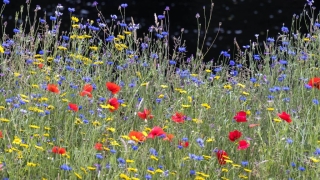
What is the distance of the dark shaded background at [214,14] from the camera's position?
10.1m

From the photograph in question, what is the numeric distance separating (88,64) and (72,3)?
672 cm

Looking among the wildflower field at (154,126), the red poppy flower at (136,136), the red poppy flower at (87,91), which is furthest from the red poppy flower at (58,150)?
the red poppy flower at (87,91)

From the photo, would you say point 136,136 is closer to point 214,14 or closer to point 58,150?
point 58,150

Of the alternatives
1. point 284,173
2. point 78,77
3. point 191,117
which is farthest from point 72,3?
point 284,173

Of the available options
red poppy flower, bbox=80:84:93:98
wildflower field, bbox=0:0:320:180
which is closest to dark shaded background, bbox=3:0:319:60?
wildflower field, bbox=0:0:320:180

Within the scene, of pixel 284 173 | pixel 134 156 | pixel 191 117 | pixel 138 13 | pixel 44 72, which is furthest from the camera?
pixel 138 13

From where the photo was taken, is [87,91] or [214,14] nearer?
[87,91]

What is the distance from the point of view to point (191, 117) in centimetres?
446

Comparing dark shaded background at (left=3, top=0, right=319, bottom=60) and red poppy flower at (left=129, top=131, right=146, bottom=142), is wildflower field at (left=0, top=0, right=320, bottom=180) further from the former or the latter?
dark shaded background at (left=3, top=0, right=319, bottom=60)

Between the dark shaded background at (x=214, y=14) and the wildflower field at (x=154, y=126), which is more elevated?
the dark shaded background at (x=214, y=14)

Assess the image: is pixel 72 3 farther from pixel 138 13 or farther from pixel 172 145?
pixel 172 145

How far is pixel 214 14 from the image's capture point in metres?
11.2

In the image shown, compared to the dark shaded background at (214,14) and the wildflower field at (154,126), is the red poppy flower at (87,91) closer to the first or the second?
the wildflower field at (154,126)

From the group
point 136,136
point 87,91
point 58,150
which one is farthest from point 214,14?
point 58,150
